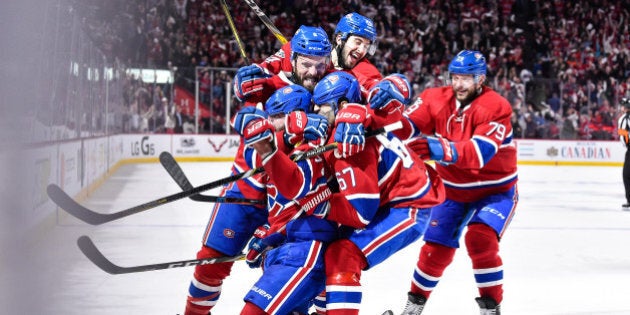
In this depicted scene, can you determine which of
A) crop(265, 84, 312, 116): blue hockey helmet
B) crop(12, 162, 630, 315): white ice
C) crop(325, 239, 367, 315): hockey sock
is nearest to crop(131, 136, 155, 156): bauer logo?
crop(12, 162, 630, 315): white ice

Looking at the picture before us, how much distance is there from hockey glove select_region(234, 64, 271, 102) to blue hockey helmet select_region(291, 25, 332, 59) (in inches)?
9.7

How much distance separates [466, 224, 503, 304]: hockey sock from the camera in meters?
4.15

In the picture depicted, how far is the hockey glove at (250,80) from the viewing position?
3.42 metres

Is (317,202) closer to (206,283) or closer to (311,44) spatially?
(311,44)

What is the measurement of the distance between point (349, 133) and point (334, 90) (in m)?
0.19

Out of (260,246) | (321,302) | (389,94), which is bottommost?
(321,302)

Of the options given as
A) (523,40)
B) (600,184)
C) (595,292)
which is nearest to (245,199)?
(595,292)

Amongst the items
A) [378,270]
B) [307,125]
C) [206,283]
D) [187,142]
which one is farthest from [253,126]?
[187,142]

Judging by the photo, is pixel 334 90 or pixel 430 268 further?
pixel 430 268

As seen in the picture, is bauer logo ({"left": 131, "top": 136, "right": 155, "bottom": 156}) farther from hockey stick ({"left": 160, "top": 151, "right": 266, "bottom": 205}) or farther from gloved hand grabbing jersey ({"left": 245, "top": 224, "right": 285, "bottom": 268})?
gloved hand grabbing jersey ({"left": 245, "top": 224, "right": 285, "bottom": 268})

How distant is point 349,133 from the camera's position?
292 cm

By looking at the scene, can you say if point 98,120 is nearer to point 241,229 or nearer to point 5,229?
point 241,229

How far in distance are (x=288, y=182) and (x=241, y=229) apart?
2.73 ft

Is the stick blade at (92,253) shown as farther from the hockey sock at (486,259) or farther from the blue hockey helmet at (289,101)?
the hockey sock at (486,259)
